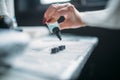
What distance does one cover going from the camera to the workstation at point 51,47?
55 centimetres

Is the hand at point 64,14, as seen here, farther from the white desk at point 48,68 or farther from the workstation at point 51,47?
the white desk at point 48,68

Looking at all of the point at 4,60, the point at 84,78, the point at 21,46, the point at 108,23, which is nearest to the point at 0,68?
the point at 4,60

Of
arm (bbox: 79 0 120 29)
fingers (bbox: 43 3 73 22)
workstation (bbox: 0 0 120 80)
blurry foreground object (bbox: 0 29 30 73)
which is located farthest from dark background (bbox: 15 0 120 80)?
blurry foreground object (bbox: 0 29 30 73)

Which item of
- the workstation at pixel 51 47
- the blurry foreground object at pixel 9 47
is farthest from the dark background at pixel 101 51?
the blurry foreground object at pixel 9 47

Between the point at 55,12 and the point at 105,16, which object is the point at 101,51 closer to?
the point at 105,16

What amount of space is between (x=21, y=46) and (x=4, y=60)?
0.12 m

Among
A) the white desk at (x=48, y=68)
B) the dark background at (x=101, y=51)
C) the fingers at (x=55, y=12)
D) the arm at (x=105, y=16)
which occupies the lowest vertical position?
the dark background at (x=101, y=51)

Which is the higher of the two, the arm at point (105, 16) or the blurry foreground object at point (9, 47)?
the blurry foreground object at point (9, 47)

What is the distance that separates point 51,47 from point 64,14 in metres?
0.26

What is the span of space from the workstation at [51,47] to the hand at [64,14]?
5 centimetres

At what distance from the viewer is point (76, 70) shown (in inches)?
23.2

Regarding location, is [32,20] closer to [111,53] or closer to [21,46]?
[111,53]

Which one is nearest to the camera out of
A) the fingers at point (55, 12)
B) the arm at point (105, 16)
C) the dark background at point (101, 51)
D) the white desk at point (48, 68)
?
the white desk at point (48, 68)

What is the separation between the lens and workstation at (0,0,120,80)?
55cm
